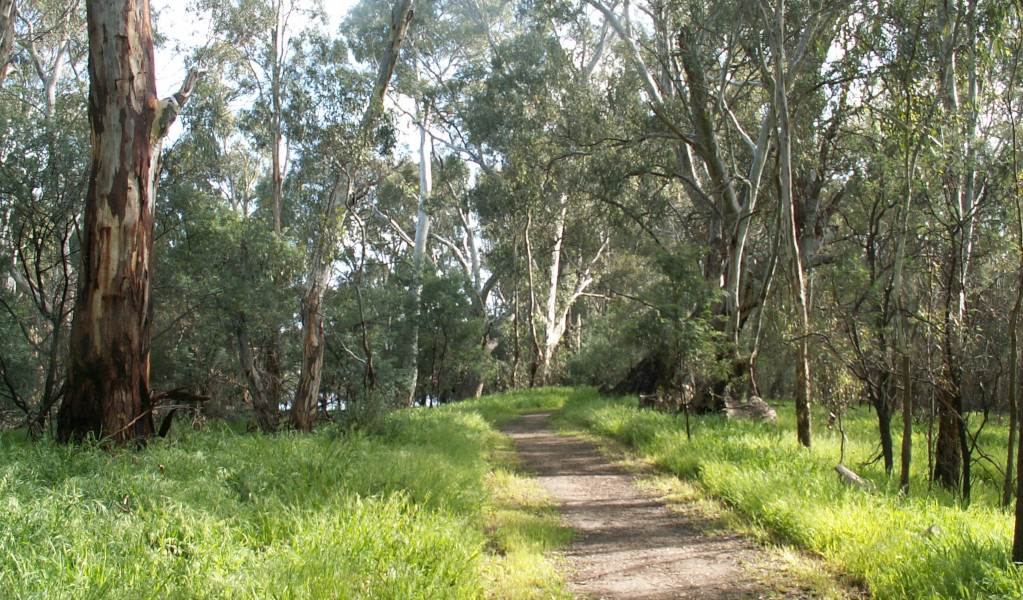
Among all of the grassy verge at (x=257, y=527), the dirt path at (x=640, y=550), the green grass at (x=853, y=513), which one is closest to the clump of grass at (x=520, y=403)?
the green grass at (x=853, y=513)

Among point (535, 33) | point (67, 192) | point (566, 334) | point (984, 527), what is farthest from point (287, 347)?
point (984, 527)

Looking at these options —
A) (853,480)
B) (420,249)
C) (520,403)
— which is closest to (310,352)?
(853,480)

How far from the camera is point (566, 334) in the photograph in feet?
104

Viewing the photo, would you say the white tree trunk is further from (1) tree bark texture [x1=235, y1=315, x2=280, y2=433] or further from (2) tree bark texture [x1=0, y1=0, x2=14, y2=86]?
(2) tree bark texture [x1=0, y1=0, x2=14, y2=86]

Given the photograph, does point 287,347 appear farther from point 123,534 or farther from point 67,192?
point 123,534

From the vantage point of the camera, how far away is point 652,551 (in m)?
4.80

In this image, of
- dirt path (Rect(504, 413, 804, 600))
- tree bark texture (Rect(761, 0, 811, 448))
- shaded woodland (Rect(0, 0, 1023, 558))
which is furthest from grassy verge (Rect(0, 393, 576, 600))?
tree bark texture (Rect(761, 0, 811, 448))

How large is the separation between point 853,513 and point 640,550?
5.13ft

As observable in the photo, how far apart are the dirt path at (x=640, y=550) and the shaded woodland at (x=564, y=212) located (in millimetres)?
2157

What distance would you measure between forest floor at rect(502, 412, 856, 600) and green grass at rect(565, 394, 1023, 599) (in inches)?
13.7

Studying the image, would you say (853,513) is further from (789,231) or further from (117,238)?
Answer: (117,238)

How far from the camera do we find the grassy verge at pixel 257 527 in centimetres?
288

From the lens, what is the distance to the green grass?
11.6 ft

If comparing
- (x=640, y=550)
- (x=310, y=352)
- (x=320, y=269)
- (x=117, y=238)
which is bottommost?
(x=640, y=550)
